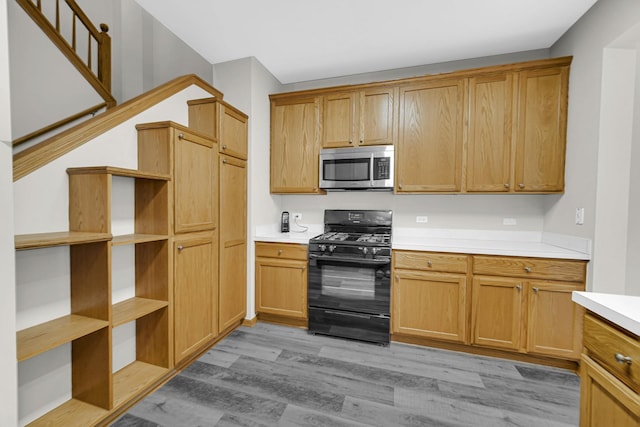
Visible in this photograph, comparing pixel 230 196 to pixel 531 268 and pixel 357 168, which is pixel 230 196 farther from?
pixel 531 268

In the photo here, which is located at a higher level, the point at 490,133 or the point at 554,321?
the point at 490,133

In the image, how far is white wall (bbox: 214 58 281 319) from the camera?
286 centimetres

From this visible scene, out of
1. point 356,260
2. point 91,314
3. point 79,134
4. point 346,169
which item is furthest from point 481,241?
point 79,134

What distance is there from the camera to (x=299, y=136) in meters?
3.11

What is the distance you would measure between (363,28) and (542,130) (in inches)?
70.3

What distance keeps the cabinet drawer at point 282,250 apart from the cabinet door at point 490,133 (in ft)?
5.67

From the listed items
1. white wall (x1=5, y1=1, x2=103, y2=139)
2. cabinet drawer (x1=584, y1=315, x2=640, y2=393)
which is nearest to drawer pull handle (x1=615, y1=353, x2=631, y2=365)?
cabinet drawer (x1=584, y1=315, x2=640, y2=393)

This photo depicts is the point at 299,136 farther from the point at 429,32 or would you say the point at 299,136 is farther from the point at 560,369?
the point at 560,369

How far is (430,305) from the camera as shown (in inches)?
95.8

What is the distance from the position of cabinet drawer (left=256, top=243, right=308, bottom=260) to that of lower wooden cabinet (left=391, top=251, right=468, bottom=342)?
0.91 m

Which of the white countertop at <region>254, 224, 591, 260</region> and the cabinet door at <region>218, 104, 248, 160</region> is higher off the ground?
the cabinet door at <region>218, 104, 248, 160</region>

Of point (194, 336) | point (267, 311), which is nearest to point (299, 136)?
point (267, 311)

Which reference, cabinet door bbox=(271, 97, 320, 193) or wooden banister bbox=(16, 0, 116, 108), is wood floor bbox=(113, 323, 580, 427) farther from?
wooden banister bbox=(16, 0, 116, 108)

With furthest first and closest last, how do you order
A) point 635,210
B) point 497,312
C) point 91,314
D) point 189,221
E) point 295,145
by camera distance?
point 295,145, point 497,312, point 189,221, point 635,210, point 91,314
